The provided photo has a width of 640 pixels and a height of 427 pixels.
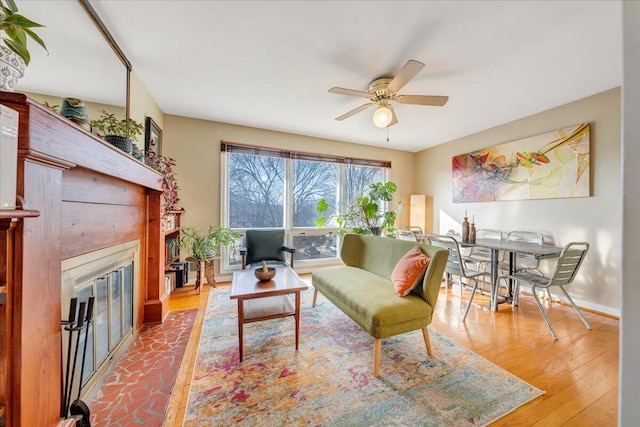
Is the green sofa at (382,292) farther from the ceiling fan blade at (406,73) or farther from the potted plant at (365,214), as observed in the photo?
the potted plant at (365,214)

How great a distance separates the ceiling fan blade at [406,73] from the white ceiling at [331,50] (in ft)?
0.74

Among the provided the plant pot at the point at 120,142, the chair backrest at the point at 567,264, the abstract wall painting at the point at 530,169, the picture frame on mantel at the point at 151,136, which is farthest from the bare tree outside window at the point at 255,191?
the chair backrest at the point at 567,264

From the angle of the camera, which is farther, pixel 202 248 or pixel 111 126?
pixel 202 248

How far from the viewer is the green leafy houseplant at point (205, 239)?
10.9 ft

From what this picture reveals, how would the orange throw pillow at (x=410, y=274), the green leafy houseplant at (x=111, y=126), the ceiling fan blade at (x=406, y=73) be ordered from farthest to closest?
the orange throw pillow at (x=410, y=274)
the ceiling fan blade at (x=406, y=73)
the green leafy houseplant at (x=111, y=126)

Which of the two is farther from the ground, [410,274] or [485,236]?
[485,236]

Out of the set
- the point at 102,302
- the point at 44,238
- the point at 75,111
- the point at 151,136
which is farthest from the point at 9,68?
the point at 151,136

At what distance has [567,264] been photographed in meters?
2.24

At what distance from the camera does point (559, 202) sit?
3.08 metres

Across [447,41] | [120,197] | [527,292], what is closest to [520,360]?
[527,292]

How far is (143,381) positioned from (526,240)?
14.5ft

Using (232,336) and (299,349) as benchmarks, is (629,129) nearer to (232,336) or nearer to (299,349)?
(299,349)

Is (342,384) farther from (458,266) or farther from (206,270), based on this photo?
(206,270)

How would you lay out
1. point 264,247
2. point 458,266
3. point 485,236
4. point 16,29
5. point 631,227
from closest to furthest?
1. point 631,227
2. point 16,29
3. point 458,266
4. point 264,247
5. point 485,236
